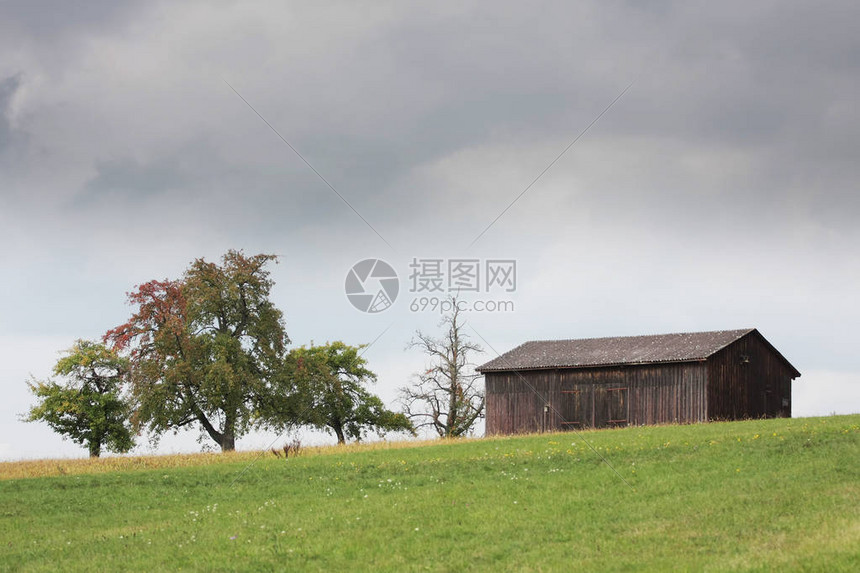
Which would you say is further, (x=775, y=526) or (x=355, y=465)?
(x=355, y=465)

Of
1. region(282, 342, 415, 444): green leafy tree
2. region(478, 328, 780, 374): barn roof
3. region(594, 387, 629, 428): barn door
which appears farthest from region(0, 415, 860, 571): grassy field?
region(282, 342, 415, 444): green leafy tree

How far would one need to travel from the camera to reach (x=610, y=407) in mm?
44906

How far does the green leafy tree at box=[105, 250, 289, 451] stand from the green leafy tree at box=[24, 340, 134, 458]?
10.0 meters

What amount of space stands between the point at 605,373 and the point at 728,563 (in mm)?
32114

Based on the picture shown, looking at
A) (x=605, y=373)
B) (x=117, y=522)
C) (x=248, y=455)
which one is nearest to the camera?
(x=117, y=522)

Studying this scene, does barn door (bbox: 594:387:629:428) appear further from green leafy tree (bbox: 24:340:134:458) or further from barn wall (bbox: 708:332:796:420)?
green leafy tree (bbox: 24:340:134:458)

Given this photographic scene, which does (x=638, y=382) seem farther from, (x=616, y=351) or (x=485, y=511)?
(x=485, y=511)

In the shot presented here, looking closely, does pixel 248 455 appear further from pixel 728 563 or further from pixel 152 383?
pixel 728 563

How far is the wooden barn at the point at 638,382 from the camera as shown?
4325 centimetres

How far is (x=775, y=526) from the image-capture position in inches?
623

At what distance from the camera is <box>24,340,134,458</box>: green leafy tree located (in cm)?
5659

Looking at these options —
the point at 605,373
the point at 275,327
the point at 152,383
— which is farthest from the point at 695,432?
the point at 152,383

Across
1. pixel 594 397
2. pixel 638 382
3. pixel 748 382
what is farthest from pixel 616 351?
pixel 748 382

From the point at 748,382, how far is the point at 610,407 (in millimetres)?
7717
